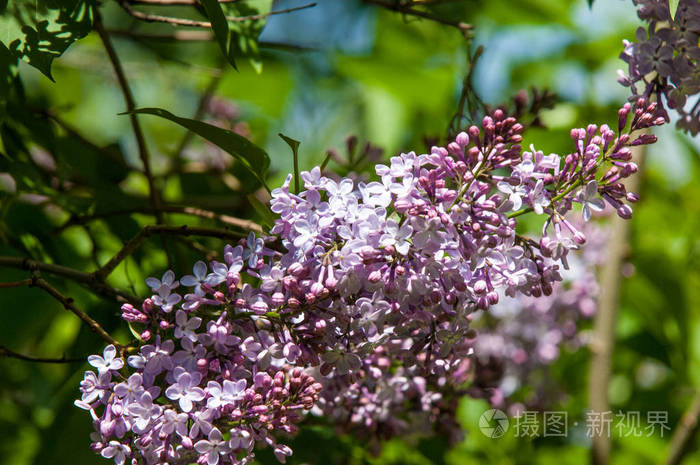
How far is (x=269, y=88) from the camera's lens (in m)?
3.37

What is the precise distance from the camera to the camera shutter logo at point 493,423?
6.17ft

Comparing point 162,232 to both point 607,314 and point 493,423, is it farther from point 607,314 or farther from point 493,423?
point 607,314

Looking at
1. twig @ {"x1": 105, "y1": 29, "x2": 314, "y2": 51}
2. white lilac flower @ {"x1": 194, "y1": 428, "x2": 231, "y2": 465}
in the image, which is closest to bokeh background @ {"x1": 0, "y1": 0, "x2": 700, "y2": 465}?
twig @ {"x1": 105, "y1": 29, "x2": 314, "y2": 51}

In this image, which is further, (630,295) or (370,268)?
(630,295)

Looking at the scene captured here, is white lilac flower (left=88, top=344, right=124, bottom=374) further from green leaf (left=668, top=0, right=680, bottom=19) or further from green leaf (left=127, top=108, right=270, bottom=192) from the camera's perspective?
green leaf (left=668, top=0, right=680, bottom=19)

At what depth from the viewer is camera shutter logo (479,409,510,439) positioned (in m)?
1.88

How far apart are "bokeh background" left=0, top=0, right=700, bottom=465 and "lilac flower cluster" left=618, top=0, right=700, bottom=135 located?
0.31 meters

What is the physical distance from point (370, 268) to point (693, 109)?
766mm

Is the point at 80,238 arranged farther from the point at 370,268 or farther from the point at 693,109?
the point at 693,109

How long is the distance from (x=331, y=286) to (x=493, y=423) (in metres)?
1.11

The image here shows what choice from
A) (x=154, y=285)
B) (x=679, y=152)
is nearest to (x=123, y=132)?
(x=679, y=152)

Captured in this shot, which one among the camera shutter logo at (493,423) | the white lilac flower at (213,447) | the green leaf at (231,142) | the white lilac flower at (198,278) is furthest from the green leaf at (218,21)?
the camera shutter logo at (493,423)

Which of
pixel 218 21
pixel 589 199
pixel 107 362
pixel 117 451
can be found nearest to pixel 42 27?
pixel 218 21

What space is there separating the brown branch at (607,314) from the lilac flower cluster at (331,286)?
124cm
